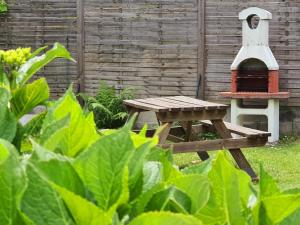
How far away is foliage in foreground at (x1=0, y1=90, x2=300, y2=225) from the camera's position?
0.79 m

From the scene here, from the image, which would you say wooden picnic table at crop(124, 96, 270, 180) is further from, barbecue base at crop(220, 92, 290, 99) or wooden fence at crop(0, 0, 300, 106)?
wooden fence at crop(0, 0, 300, 106)

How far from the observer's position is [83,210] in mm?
773

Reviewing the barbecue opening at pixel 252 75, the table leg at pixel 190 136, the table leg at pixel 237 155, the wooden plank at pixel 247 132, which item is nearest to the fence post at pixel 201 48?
the barbecue opening at pixel 252 75

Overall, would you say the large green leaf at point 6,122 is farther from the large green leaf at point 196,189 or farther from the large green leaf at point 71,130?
the large green leaf at point 196,189

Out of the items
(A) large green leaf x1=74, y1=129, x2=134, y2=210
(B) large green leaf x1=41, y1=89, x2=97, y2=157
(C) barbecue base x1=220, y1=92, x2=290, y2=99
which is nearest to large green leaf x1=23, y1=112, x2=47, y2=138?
(B) large green leaf x1=41, y1=89, x2=97, y2=157

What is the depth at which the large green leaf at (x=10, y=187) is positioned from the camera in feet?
2.62


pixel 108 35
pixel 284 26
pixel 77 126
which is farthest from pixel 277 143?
pixel 77 126

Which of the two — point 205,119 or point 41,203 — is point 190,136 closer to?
point 205,119

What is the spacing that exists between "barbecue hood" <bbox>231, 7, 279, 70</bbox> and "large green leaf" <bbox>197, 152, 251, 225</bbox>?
28.8 ft

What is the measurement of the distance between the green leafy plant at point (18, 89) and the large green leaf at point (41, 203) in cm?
40

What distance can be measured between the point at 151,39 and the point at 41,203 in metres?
10.2

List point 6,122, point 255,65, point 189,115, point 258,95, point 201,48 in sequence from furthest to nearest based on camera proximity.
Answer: point 201,48 → point 255,65 → point 258,95 → point 189,115 → point 6,122

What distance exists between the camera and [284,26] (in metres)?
10.2

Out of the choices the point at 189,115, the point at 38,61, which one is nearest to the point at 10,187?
the point at 38,61
